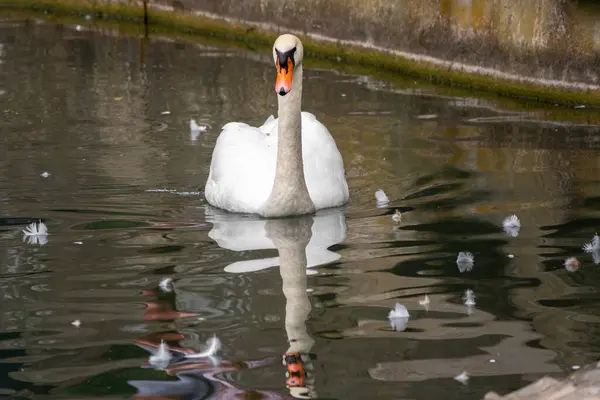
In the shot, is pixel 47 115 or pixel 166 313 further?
pixel 47 115

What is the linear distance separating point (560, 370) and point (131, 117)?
7367 mm

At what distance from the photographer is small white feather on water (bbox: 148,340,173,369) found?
6230 mm

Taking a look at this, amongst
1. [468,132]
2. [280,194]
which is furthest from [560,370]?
[468,132]

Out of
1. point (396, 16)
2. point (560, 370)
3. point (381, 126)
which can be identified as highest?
point (396, 16)

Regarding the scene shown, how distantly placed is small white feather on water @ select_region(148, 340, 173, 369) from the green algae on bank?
789 cm

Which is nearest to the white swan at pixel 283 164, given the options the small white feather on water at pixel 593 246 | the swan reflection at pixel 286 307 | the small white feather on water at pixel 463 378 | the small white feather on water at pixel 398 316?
the swan reflection at pixel 286 307

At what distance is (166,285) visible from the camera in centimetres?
750

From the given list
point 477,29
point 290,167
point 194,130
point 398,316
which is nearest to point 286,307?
point 398,316

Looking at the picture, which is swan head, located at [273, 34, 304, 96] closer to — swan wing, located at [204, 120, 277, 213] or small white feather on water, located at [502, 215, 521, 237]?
swan wing, located at [204, 120, 277, 213]

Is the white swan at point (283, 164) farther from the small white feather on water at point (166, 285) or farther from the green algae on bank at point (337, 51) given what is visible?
the green algae on bank at point (337, 51)

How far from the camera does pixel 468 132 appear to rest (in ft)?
39.8

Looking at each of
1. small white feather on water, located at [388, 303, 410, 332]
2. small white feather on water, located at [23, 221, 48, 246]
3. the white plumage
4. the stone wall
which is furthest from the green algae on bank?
small white feather on water, located at [388, 303, 410, 332]

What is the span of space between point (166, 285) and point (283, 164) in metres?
2.00

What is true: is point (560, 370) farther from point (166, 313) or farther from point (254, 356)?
point (166, 313)
